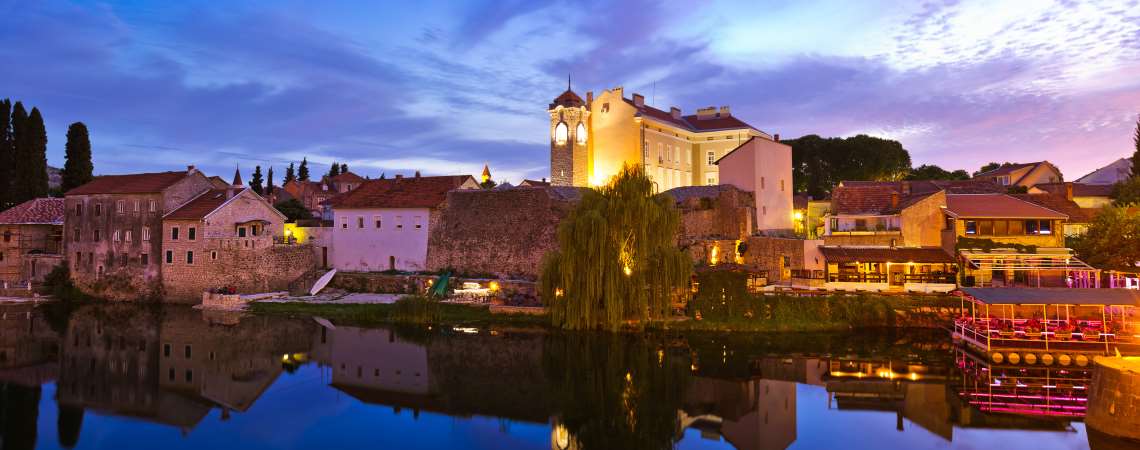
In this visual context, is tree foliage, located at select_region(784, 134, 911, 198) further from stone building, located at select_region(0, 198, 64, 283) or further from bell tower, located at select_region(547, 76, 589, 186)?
stone building, located at select_region(0, 198, 64, 283)

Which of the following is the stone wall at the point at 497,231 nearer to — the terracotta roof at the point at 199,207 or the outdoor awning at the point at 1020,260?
the terracotta roof at the point at 199,207

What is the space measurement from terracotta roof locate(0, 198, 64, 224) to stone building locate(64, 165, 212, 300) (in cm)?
260

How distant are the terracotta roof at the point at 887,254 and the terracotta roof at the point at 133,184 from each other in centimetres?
3341

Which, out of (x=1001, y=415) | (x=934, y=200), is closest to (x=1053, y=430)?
(x=1001, y=415)

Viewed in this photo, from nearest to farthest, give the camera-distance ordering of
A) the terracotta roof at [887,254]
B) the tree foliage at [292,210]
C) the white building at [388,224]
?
the terracotta roof at [887,254], the white building at [388,224], the tree foliage at [292,210]

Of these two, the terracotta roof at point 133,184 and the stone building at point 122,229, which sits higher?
the terracotta roof at point 133,184

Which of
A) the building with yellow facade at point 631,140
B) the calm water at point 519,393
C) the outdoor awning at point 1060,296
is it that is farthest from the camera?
the building with yellow facade at point 631,140

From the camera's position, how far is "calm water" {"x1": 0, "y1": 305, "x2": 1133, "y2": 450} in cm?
1502

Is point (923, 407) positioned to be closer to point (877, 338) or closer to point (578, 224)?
point (877, 338)

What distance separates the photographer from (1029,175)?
5109cm

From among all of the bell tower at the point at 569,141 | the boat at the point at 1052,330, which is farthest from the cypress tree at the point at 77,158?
the boat at the point at 1052,330

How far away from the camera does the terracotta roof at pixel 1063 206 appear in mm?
34406

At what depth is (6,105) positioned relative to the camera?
42781 mm

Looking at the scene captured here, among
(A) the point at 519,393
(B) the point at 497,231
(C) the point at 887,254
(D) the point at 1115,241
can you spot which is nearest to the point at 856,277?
(C) the point at 887,254
